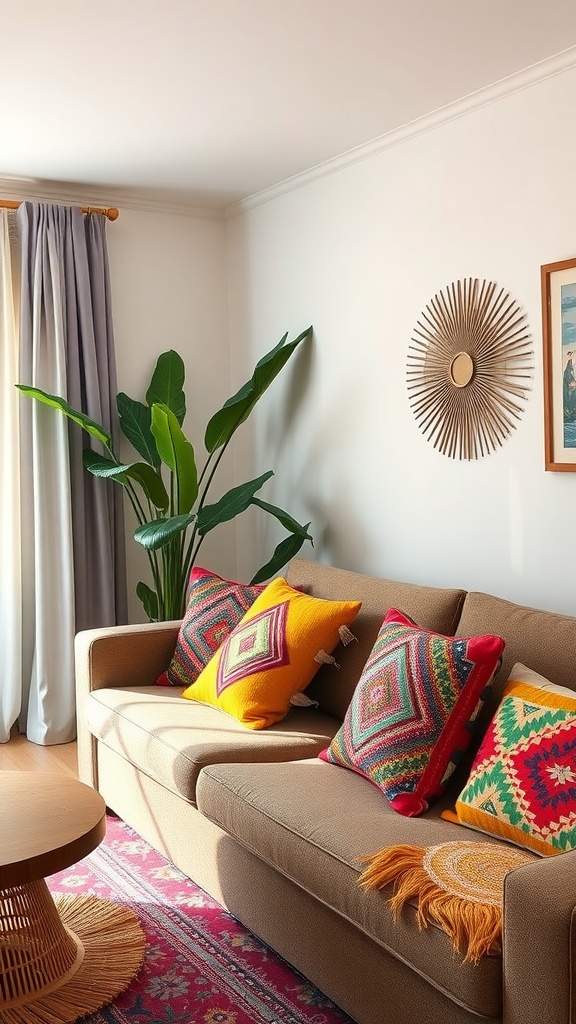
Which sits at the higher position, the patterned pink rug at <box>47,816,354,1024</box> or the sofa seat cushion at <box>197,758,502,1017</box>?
the sofa seat cushion at <box>197,758,502,1017</box>

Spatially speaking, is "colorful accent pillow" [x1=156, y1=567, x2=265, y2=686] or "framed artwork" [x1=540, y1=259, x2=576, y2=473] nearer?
"framed artwork" [x1=540, y1=259, x2=576, y2=473]

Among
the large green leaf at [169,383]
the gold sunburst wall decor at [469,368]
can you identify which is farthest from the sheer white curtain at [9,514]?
the gold sunburst wall decor at [469,368]

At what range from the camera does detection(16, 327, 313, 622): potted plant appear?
4141 mm

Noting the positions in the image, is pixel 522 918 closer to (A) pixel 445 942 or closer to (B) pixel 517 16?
(A) pixel 445 942

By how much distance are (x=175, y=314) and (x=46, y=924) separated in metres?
3.15

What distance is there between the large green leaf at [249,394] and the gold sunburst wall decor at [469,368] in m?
0.68

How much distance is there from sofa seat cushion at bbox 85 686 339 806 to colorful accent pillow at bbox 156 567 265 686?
0.08m

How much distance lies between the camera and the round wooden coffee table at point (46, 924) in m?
2.28

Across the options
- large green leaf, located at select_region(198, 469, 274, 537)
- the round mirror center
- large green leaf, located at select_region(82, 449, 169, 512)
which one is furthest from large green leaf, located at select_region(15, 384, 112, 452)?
the round mirror center

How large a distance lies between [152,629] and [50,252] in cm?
181

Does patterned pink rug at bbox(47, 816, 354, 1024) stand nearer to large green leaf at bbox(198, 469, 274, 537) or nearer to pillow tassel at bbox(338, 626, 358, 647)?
pillow tassel at bbox(338, 626, 358, 647)

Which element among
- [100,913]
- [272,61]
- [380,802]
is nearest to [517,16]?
[272,61]

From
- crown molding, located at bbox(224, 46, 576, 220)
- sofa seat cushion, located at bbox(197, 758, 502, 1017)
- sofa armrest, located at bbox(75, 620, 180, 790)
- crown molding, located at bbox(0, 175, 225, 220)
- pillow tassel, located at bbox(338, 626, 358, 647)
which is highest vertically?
crown molding, located at bbox(0, 175, 225, 220)

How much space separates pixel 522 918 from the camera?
1680 millimetres
